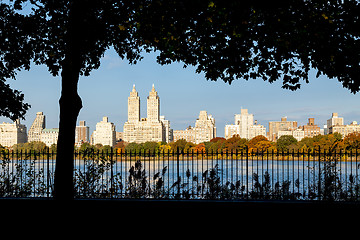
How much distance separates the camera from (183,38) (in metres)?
11.1

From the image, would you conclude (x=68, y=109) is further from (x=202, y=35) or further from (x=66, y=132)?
(x=202, y=35)

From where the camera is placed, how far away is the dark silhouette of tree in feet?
31.3

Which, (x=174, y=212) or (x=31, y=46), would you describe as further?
(x=31, y=46)

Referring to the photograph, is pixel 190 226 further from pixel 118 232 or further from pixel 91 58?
pixel 91 58

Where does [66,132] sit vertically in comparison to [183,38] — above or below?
below

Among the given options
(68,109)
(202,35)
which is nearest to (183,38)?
(202,35)

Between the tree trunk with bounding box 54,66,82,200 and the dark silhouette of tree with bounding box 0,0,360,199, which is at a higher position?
the dark silhouette of tree with bounding box 0,0,360,199

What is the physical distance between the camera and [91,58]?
13492mm

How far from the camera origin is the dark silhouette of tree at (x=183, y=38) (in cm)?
954

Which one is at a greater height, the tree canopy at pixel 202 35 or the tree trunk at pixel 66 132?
the tree canopy at pixel 202 35

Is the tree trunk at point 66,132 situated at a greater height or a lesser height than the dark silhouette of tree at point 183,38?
lesser

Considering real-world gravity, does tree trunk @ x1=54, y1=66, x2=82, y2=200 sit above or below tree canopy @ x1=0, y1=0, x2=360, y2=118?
Result: below

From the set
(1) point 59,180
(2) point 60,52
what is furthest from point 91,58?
(1) point 59,180

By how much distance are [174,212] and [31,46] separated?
26.1 feet
